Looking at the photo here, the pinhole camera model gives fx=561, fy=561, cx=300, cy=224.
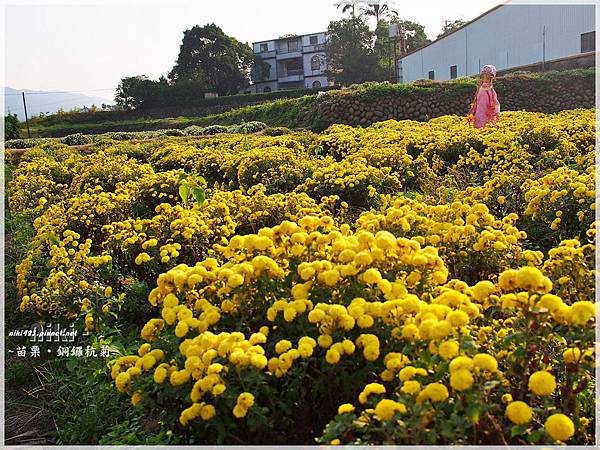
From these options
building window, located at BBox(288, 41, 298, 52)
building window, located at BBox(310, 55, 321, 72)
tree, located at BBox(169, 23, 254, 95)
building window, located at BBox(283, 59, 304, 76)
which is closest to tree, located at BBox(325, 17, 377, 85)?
tree, located at BBox(169, 23, 254, 95)

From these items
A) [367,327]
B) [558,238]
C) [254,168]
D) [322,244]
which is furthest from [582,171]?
[367,327]

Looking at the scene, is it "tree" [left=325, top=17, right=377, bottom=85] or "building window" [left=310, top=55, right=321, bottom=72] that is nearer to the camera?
"tree" [left=325, top=17, right=377, bottom=85]

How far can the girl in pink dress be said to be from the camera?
26.5ft

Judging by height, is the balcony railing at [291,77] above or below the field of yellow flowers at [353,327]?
above

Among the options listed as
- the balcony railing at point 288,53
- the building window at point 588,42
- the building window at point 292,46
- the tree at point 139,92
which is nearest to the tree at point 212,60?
the tree at point 139,92

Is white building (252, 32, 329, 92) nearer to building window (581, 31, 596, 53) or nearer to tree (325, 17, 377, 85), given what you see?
tree (325, 17, 377, 85)

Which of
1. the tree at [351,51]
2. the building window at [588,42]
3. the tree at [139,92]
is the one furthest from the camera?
the tree at [351,51]

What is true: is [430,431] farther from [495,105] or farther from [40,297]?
[495,105]

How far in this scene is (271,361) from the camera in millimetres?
1545

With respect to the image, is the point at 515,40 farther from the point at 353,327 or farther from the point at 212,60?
the point at 212,60

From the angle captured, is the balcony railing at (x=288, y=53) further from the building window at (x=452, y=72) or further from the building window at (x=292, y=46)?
the building window at (x=452, y=72)

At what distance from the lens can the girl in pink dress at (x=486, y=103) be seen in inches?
318

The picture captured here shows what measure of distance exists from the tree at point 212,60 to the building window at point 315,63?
6702 mm

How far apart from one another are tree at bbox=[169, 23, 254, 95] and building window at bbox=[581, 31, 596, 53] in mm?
28924
